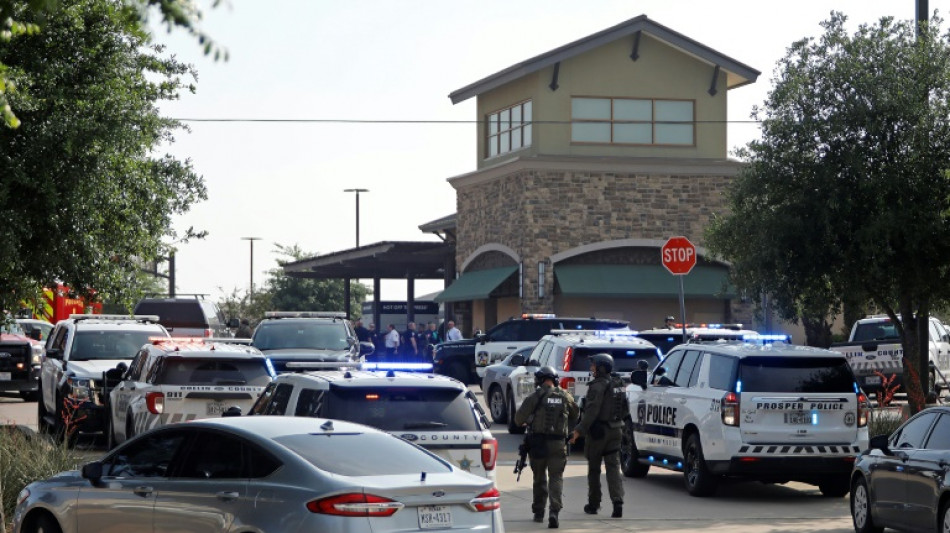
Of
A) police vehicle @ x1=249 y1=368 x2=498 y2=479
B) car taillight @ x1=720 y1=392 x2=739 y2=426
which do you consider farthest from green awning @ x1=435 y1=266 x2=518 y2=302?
police vehicle @ x1=249 y1=368 x2=498 y2=479

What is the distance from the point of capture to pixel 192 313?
37.8 m

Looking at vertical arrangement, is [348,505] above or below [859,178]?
below

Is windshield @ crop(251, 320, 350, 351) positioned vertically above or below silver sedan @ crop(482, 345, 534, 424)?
above

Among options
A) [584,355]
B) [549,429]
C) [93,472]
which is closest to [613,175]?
[584,355]

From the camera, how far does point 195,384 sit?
18422 mm

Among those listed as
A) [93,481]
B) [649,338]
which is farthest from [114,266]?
[649,338]

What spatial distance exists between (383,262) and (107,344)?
29913mm

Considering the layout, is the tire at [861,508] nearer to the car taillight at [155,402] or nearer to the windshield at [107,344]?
the car taillight at [155,402]

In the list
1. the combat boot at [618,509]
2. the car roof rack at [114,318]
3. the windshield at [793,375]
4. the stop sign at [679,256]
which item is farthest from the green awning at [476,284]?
the combat boot at [618,509]

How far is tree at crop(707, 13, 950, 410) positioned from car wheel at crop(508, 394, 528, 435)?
5.29 m

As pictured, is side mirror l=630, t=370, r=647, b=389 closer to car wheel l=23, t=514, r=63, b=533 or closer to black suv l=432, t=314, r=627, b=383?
car wheel l=23, t=514, r=63, b=533

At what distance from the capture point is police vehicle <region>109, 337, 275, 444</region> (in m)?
18.3

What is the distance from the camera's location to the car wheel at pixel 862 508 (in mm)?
14367

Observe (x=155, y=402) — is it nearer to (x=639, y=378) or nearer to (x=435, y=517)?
(x=639, y=378)
